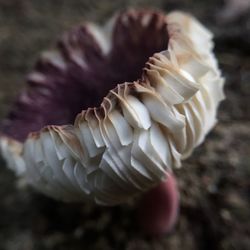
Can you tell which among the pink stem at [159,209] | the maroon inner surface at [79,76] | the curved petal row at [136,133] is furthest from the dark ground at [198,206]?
the curved petal row at [136,133]

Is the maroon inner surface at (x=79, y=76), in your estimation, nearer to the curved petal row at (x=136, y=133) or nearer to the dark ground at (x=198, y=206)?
the dark ground at (x=198, y=206)

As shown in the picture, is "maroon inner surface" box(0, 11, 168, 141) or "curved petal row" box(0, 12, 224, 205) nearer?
"curved petal row" box(0, 12, 224, 205)

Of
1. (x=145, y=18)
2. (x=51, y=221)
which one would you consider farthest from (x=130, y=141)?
(x=51, y=221)

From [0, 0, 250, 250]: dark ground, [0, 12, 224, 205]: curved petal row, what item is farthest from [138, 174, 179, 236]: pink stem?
[0, 12, 224, 205]: curved petal row

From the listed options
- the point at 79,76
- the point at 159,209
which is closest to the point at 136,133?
the point at 159,209

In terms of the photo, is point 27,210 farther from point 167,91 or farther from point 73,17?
point 73,17

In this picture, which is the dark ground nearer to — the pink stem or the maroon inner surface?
the pink stem

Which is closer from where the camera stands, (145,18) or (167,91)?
(167,91)
